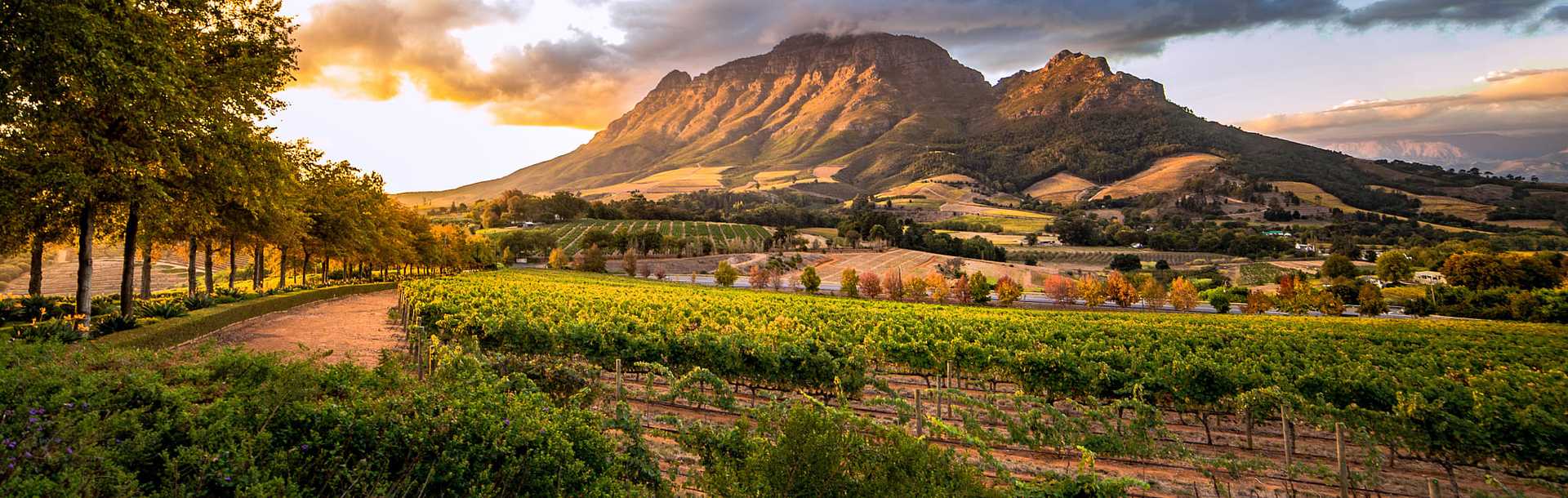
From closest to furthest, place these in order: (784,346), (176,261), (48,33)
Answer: (48,33), (784,346), (176,261)

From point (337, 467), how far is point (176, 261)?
126 meters

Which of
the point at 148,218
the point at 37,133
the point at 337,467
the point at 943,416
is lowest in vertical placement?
the point at 943,416

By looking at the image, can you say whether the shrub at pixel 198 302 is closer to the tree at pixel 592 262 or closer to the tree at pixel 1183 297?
the tree at pixel 592 262

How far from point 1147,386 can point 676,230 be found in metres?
137

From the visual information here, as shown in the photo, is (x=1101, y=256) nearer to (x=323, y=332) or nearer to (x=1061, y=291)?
(x=1061, y=291)

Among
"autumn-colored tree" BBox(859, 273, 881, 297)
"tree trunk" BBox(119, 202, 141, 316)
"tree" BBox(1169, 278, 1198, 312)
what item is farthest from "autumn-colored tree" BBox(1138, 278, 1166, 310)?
"tree trunk" BBox(119, 202, 141, 316)

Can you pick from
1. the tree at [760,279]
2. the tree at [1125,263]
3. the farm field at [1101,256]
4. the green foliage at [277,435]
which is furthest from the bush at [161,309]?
the farm field at [1101,256]

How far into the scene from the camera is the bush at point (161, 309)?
68.7ft

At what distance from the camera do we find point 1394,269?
271 ft

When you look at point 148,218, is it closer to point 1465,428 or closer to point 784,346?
point 784,346

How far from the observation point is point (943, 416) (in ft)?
60.3

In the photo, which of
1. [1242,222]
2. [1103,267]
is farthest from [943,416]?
[1242,222]

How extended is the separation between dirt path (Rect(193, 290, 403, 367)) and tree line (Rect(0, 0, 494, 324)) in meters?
3.87

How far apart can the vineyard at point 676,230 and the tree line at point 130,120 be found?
329 feet
